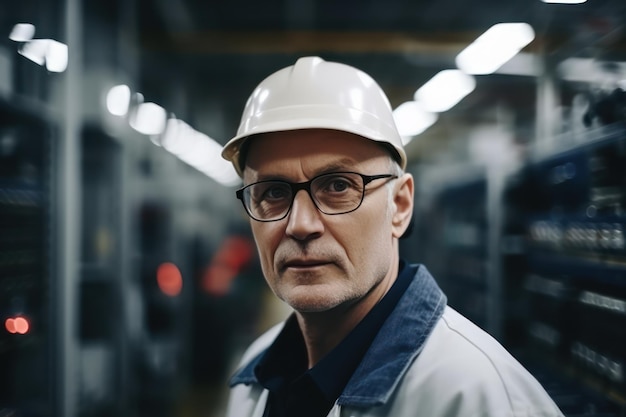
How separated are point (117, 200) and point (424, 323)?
339 cm

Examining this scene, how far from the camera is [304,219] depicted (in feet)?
4.10

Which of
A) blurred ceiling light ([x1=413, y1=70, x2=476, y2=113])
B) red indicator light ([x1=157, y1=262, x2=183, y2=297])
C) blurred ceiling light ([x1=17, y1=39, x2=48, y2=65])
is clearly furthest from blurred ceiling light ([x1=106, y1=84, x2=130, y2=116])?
blurred ceiling light ([x1=413, y1=70, x2=476, y2=113])

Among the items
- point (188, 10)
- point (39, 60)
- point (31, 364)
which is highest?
point (188, 10)

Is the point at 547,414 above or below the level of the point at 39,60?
below

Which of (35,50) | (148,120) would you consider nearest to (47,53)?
(35,50)

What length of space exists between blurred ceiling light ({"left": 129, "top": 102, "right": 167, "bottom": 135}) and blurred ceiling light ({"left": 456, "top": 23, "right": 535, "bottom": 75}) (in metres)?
2.80

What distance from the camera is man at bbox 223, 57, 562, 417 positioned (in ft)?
3.84

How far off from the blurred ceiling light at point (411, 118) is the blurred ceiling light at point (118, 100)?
2.89 m

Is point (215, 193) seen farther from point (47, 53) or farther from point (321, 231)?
point (321, 231)

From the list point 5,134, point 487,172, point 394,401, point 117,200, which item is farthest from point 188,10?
point 394,401

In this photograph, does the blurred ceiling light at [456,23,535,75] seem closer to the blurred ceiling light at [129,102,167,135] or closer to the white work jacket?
the white work jacket

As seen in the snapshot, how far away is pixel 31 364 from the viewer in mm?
2533

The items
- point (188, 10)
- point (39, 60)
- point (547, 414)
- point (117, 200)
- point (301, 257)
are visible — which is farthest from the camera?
point (188, 10)

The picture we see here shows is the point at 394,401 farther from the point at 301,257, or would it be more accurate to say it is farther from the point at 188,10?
the point at 188,10
